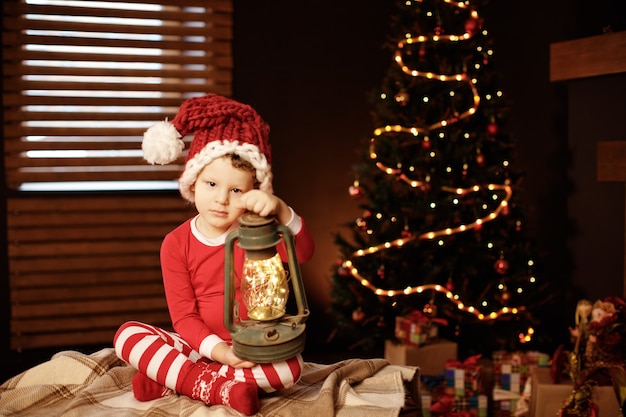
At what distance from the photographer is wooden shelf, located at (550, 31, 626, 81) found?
3604 mm

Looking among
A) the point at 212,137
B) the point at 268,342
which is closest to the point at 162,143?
the point at 212,137

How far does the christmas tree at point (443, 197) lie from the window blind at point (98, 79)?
124 cm

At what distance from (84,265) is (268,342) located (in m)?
3.00

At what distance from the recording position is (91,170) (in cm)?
438

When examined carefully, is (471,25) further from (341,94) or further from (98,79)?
(98,79)

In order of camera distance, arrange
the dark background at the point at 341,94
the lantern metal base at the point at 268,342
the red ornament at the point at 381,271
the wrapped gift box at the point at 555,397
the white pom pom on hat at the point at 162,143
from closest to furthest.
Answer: the lantern metal base at the point at 268,342 < the white pom pom on hat at the point at 162,143 < the wrapped gift box at the point at 555,397 < the red ornament at the point at 381,271 < the dark background at the point at 341,94

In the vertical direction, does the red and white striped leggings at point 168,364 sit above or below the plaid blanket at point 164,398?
above

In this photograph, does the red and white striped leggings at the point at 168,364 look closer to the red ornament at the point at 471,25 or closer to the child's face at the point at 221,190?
the child's face at the point at 221,190

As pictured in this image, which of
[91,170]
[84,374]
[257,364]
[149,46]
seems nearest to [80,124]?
[91,170]

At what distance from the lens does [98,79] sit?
439 cm

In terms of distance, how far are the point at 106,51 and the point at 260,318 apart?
3.12 metres

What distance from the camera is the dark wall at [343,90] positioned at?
14.5 ft

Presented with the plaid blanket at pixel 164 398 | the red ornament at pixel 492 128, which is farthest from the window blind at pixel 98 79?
the plaid blanket at pixel 164 398

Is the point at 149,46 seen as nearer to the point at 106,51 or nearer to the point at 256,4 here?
the point at 106,51
